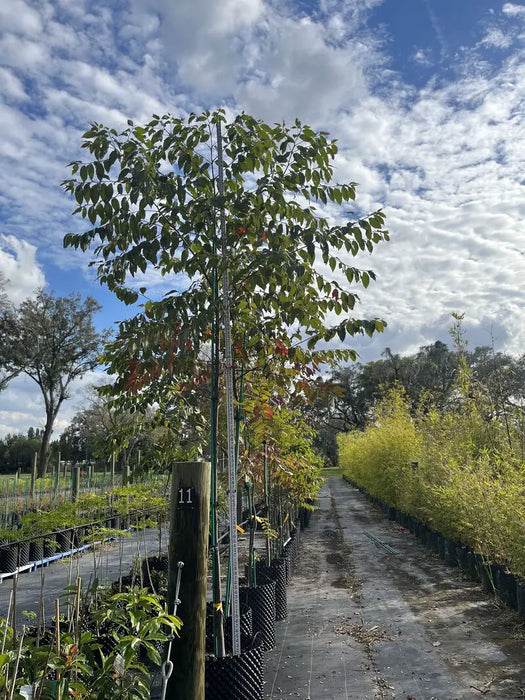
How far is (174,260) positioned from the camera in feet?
9.07

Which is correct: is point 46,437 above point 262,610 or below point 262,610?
above

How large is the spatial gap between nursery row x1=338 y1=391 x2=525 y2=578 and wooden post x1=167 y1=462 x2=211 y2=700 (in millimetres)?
3327

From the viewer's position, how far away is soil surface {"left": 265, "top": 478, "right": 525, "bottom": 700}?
313cm

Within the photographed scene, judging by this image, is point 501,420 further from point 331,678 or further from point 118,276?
point 118,276

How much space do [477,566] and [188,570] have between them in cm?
483

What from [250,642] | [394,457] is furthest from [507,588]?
[394,457]

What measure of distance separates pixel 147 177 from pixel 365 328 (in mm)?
1086

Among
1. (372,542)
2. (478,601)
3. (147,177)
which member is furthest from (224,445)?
(372,542)

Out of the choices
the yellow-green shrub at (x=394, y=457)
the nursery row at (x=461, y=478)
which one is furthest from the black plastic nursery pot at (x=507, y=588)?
the yellow-green shrub at (x=394, y=457)

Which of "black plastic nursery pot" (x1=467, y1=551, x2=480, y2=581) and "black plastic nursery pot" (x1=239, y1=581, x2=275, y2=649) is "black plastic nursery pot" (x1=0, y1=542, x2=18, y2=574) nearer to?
"black plastic nursery pot" (x1=239, y1=581, x2=275, y2=649)

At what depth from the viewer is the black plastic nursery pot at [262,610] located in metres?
3.73

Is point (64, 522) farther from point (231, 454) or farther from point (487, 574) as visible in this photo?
point (487, 574)

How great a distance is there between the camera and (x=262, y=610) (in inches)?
149

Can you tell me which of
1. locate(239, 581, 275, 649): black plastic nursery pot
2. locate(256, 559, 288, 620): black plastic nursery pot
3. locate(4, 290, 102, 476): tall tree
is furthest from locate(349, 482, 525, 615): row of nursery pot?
locate(4, 290, 102, 476): tall tree
